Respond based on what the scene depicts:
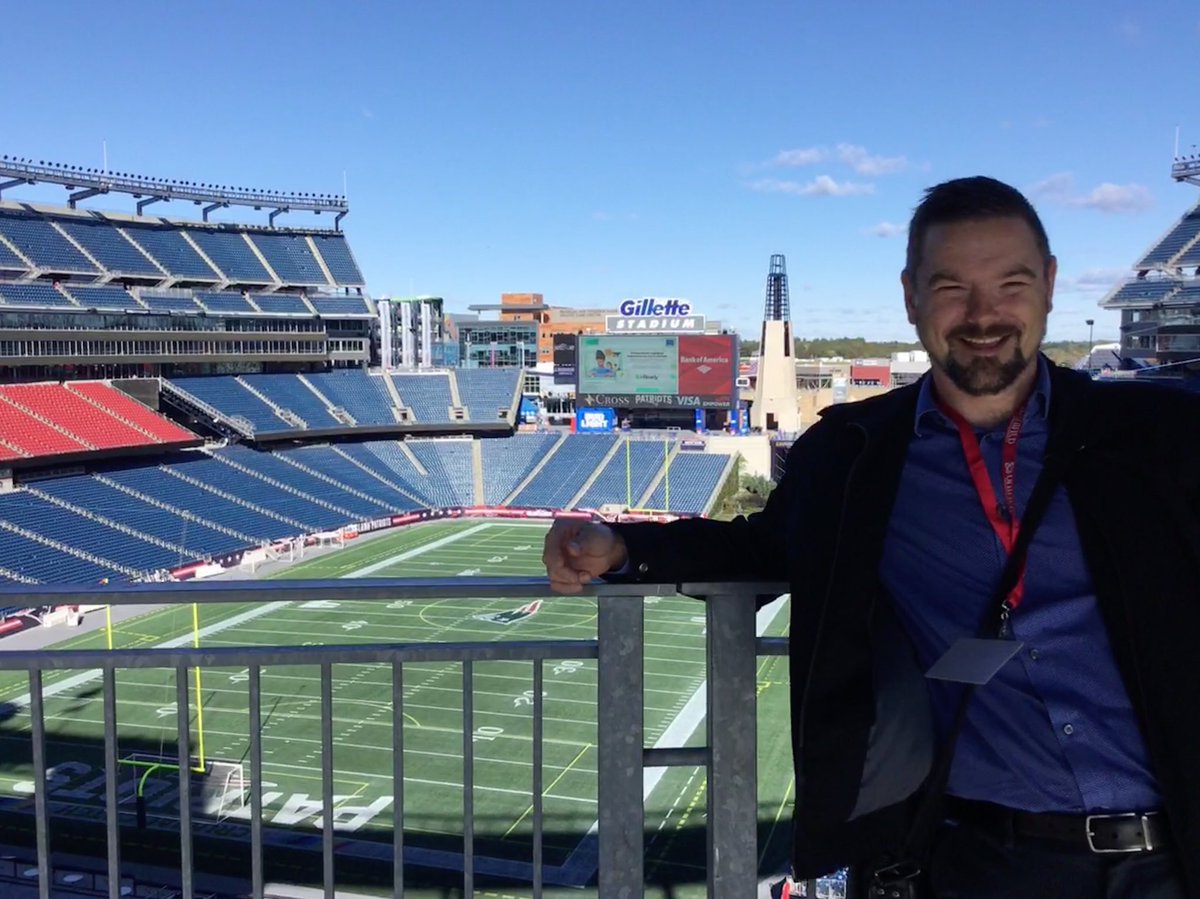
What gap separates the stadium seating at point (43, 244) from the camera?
1626 inches

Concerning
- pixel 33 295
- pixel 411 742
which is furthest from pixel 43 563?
pixel 33 295

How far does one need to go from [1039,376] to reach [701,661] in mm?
18350

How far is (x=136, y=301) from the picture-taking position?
4222 cm

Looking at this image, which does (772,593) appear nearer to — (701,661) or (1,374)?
(701,661)

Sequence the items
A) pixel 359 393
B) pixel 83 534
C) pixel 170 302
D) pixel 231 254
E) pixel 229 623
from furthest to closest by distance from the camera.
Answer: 1. pixel 231 254
2. pixel 359 393
3. pixel 170 302
4. pixel 83 534
5. pixel 229 623

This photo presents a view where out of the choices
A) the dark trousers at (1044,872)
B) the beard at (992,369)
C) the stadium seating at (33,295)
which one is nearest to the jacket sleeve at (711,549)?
the beard at (992,369)

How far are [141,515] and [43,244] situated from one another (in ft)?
57.0

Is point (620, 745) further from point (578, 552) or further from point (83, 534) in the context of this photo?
point (83, 534)

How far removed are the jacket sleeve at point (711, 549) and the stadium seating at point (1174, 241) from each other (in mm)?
55610

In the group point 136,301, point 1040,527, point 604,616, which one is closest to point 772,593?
point 604,616

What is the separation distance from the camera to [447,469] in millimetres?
45531

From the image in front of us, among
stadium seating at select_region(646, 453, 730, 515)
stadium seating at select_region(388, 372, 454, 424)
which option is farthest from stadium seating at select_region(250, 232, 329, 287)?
stadium seating at select_region(646, 453, 730, 515)

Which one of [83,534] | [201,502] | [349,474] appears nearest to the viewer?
[83,534]

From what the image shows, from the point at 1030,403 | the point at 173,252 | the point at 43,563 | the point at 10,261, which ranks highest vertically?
the point at 173,252
